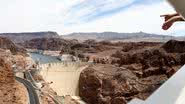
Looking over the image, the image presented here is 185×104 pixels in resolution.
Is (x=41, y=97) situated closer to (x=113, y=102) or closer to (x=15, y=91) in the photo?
(x=15, y=91)

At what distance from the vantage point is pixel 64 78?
3084 cm

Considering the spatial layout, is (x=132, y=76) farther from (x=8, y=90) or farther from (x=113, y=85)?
(x=8, y=90)

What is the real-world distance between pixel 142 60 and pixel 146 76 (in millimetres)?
3276

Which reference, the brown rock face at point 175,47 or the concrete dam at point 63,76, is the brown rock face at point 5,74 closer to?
the concrete dam at point 63,76

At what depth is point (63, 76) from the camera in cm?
3117

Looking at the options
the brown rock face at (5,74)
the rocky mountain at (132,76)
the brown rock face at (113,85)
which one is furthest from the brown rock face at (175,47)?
the brown rock face at (5,74)

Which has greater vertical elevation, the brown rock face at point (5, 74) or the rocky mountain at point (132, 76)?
the brown rock face at point (5, 74)

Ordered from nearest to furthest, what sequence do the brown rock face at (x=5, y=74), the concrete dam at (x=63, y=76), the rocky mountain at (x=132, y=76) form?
the brown rock face at (x=5, y=74) < the rocky mountain at (x=132, y=76) < the concrete dam at (x=63, y=76)

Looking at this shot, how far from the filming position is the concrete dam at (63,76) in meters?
29.6

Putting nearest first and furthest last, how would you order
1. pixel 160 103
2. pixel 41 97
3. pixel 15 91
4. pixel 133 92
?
pixel 160 103, pixel 15 91, pixel 41 97, pixel 133 92

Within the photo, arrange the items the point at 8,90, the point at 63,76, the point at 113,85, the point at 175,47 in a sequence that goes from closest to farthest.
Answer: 1. the point at 8,90
2. the point at 113,85
3. the point at 175,47
4. the point at 63,76

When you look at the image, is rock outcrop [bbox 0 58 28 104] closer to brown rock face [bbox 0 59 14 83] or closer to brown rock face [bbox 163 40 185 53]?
brown rock face [bbox 0 59 14 83]

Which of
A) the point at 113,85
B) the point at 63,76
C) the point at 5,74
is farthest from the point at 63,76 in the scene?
the point at 5,74

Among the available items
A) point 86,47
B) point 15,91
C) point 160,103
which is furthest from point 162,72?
point 86,47
